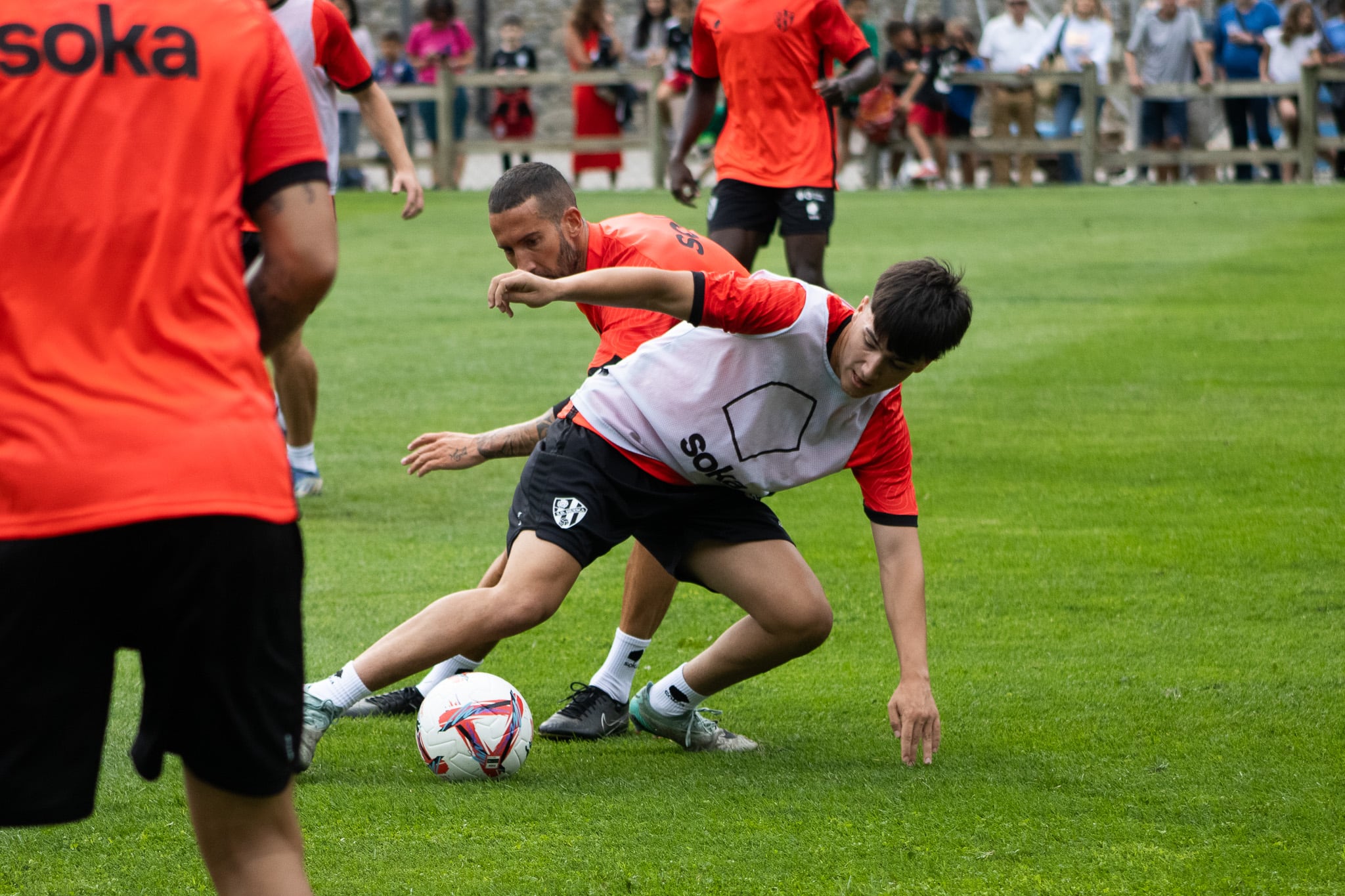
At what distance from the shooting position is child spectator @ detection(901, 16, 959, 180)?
72.3ft

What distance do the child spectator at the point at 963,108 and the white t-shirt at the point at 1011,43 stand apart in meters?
0.35

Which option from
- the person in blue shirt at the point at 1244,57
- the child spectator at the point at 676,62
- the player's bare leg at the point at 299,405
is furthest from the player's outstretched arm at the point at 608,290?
the person in blue shirt at the point at 1244,57

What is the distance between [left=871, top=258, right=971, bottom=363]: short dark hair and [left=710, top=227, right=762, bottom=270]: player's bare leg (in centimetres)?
521

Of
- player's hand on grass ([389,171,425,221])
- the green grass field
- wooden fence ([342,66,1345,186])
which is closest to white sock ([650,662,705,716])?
the green grass field

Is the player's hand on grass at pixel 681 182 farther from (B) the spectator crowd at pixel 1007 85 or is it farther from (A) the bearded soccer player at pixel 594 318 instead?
(B) the spectator crowd at pixel 1007 85

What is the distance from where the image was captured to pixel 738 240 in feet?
29.7

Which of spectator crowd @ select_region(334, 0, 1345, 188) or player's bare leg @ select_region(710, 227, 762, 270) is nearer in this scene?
player's bare leg @ select_region(710, 227, 762, 270)

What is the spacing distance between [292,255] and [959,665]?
313 cm

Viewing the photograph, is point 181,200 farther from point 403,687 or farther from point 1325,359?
point 1325,359

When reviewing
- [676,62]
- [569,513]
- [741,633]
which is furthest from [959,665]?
[676,62]

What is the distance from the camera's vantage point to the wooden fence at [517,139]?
74.1ft

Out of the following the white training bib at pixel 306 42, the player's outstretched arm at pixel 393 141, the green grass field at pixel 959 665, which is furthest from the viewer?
the player's outstretched arm at pixel 393 141

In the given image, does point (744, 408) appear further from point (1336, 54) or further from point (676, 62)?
point (1336, 54)

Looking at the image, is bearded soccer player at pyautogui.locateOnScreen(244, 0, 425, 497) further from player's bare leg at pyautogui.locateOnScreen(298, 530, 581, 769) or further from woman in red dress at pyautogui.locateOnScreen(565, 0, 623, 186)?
woman in red dress at pyautogui.locateOnScreen(565, 0, 623, 186)
